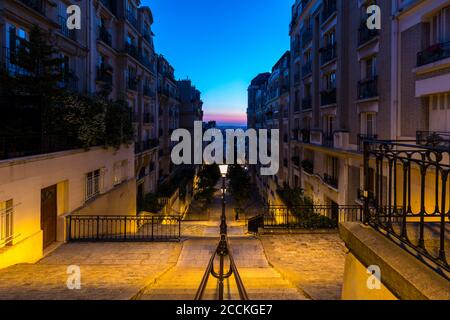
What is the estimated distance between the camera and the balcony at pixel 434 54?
422 inches

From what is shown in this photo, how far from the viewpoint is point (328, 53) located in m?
20.4

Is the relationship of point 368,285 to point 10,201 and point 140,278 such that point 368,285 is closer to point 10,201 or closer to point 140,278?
point 140,278

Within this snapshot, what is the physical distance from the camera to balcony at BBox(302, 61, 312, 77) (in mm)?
24658

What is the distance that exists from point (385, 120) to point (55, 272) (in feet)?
43.2


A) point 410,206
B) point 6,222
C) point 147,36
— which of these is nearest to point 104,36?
point 147,36

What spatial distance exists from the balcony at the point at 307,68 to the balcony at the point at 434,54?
1287cm

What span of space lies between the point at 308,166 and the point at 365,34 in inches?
425

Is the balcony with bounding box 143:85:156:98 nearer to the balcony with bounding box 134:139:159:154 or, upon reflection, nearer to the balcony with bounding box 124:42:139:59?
the balcony with bounding box 124:42:139:59

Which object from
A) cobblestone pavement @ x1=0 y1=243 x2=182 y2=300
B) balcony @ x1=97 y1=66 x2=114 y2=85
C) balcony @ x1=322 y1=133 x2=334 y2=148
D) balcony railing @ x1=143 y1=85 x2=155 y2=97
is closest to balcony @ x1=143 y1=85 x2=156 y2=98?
balcony railing @ x1=143 y1=85 x2=155 y2=97

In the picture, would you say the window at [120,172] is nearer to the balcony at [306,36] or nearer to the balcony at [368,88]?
the balcony at [368,88]

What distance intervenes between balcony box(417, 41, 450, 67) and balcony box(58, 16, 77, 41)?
1636 cm

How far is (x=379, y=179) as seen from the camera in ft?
12.7

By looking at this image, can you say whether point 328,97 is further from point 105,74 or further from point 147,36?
point 147,36
